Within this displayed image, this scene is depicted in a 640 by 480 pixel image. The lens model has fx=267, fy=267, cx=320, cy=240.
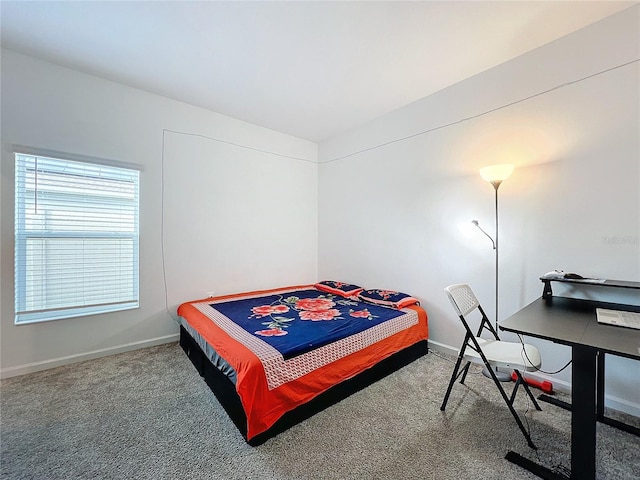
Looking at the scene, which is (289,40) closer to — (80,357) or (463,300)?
(463,300)

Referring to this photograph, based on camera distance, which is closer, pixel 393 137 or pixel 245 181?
pixel 393 137

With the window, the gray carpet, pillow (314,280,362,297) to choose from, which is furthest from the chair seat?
the window

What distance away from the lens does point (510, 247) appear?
236cm

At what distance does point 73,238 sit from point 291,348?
93.9 inches

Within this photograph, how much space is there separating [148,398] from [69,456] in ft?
1.74

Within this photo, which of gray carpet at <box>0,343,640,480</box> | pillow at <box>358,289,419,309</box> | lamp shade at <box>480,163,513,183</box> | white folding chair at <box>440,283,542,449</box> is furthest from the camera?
pillow at <box>358,289,419,309</box>

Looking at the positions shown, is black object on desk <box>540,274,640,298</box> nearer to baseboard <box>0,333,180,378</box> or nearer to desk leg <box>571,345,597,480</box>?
desk leg <box>571,345,597,480</box>

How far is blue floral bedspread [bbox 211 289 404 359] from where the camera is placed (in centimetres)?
197

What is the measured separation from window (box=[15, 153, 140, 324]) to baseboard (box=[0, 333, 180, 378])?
0.38 meters

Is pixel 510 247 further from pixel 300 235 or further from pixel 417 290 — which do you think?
pixel 300 235

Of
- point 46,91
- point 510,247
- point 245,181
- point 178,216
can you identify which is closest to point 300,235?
point 245,181

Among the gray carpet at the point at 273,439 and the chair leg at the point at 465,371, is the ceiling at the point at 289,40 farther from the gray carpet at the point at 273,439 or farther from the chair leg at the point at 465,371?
the gray carpet at the point at 273,439

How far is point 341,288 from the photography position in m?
3.49

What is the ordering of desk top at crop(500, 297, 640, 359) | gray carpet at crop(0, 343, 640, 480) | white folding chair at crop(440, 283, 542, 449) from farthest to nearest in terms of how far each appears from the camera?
white folding chair at crop(440, 283, 542, 449) < gray carpet at crop(0, 343, 640, 480) < desk top at crop(500, 297, 640, 359)
